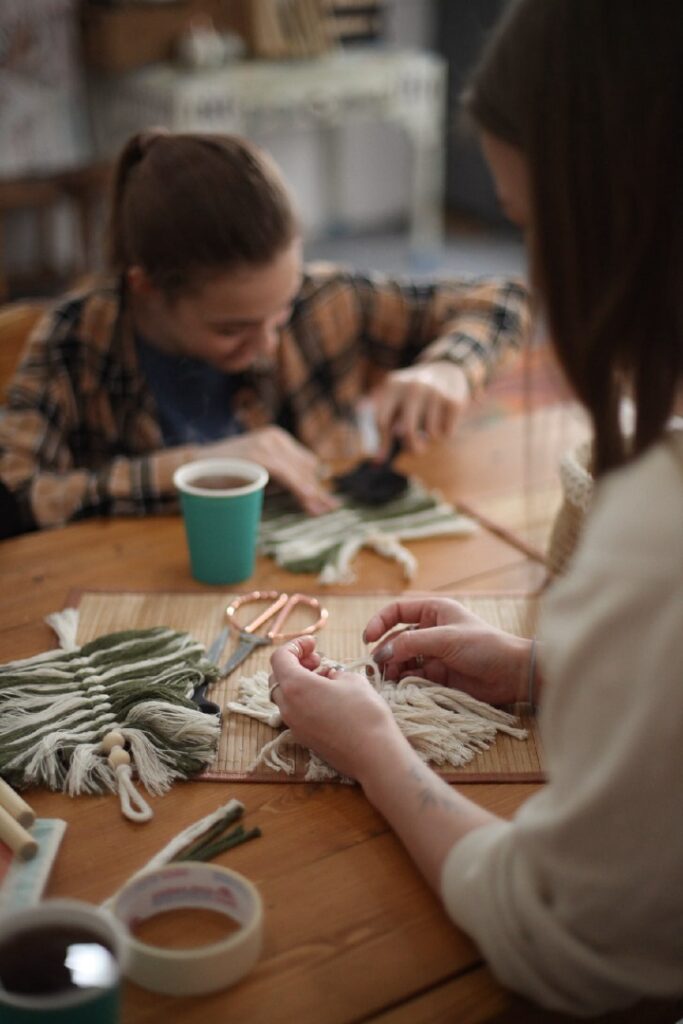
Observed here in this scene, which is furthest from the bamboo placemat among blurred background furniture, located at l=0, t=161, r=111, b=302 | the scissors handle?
blurred background furniture, located at l=0, t=161, r=111, b=302

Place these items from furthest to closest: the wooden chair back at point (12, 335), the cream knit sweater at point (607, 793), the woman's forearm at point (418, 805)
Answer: the wooden chair back at point (12, 335), the woman's forearm at point (418, 805), the cream knit sweater at point (607, 793)

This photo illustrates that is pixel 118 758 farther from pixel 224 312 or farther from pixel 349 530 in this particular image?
pixel 224 312

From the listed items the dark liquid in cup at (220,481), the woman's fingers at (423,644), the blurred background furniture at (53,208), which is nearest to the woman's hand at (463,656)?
the woman's fingers at (423,644)

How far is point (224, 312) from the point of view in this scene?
4.90 ft

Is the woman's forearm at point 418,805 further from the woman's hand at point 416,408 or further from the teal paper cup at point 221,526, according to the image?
the woman's hand at point 416,408

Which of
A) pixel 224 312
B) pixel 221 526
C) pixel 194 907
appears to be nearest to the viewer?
pixel 194 907

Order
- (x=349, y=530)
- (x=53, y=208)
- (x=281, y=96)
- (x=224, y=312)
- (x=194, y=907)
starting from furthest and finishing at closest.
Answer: (x=53, y=208)
(x=281, y=96)
(x=224, y=312)
(x=349, y=530)
(x=194, y=907)

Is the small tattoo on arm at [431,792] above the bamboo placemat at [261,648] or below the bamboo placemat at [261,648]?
above

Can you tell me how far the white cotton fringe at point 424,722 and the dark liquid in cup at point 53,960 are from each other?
27cm

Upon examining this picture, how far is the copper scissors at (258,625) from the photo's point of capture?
1.06m

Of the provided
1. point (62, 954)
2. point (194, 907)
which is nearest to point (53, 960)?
point (62, 954)

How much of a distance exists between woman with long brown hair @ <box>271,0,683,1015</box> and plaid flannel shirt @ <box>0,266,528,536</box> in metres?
0.82

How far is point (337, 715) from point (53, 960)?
31 cm

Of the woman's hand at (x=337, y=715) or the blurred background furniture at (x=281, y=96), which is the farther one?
the blurred background furniture at (x=281, y=96)
